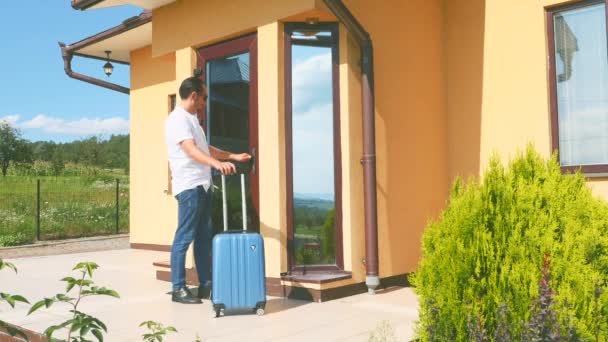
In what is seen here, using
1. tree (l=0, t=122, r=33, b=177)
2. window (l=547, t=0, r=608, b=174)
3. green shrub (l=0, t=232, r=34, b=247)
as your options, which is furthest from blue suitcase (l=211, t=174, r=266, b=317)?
tree (l=0, t=122, r=33, b=177)

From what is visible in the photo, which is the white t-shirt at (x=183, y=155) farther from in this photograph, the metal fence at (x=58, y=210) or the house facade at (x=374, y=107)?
the metal fence at (x=58, y=210)

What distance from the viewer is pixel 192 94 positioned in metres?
4.39

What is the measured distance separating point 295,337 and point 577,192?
1823 mm

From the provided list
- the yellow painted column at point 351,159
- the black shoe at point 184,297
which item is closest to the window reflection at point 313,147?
the yellow painted column at point 351,159

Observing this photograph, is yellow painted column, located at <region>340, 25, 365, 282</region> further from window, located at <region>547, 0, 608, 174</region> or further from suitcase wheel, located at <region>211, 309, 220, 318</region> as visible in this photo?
window, located at <region>547, 0, 608, 174</region>

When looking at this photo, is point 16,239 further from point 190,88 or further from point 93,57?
point 190,88

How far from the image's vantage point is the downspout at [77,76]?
10.1 metres

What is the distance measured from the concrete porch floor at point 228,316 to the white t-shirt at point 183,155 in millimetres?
Result: 1012

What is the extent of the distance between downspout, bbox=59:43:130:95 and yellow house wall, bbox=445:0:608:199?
682 cm

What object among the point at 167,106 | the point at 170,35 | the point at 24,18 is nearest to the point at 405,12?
the point at 170,35

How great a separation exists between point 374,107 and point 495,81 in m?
1.36

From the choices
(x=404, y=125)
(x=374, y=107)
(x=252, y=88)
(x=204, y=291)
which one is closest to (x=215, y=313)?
(x=204, y=291)

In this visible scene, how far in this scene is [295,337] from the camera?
3314mm

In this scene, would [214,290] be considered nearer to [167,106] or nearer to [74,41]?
[167,106]
